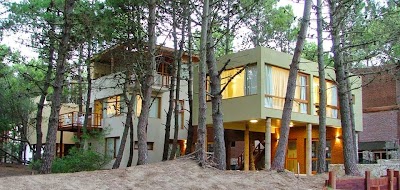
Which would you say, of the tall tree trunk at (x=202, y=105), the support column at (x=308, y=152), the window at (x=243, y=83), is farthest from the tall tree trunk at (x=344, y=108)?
the tall tree trunk at (x=202, y=105)

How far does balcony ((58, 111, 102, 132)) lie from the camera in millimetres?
25630

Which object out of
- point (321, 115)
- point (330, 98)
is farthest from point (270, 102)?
point (330, 98)

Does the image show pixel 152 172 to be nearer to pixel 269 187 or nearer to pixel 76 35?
pixel 269 187

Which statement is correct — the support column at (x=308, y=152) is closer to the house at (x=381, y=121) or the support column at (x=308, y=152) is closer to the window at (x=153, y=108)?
the window at (x=153, y=108)

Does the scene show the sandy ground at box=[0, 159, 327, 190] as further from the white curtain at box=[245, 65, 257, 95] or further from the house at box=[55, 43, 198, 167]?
the house at box=[55, 43, 198, 167]

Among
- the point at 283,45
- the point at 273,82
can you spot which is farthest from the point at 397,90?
the point at 273,82

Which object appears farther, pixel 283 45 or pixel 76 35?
pixel 283 45

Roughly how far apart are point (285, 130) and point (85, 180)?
5514 mm

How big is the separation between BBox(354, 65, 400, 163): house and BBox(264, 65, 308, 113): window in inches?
382

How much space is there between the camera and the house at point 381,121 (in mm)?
28266

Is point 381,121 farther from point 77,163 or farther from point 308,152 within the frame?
point 77,163

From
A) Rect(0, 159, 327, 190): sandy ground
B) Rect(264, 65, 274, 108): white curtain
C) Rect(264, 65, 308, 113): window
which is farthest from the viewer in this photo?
Rect(264, 65, 308, 113): window

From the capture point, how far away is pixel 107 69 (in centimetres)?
2758

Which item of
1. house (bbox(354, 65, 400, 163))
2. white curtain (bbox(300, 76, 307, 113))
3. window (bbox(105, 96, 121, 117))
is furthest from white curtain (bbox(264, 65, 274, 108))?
house (bbox(354, 65, 400, 163))
